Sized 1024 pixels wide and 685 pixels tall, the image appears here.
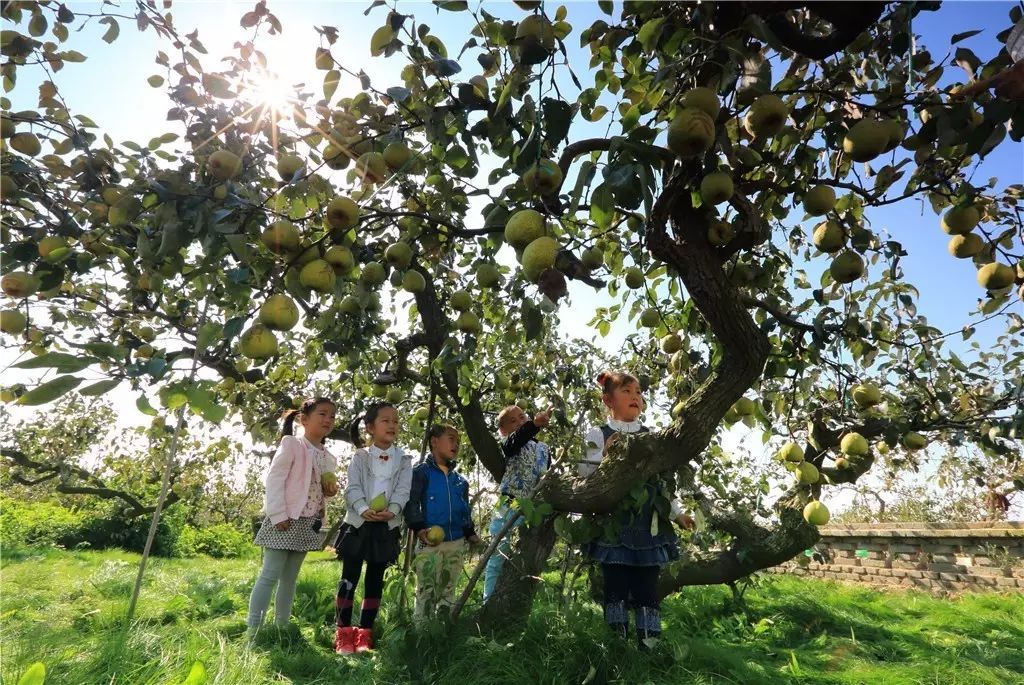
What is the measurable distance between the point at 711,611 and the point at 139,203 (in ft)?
15.0

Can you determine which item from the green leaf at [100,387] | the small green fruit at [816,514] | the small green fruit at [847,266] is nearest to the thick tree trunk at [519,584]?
the small green fruit at [816,514]

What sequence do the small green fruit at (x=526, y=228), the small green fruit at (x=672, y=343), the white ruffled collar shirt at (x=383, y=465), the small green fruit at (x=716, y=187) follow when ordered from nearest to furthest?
the small green fruit at (x=526, y=228), the small green fruit at (x=716, y=187), the small green fruit at (x=672, y=343), the white ruffled collar shirt at (x=383, y=465)

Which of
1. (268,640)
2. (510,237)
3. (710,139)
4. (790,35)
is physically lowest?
(268,640)

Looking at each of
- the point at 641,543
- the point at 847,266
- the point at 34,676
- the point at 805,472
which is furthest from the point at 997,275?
the point at 34,676

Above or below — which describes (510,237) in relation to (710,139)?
below

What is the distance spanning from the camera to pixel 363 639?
301 cm

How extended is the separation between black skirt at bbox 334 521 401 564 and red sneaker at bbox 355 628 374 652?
349 mm

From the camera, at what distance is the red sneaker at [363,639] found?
2.97m

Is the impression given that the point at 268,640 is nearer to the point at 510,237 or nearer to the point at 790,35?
the point at 510,237

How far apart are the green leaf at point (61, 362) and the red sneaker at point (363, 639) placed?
2516mm

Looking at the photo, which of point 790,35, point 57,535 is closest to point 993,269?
point 790,35

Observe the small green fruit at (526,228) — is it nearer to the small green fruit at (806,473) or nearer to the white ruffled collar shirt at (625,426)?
the white ruffled collar shirt at (625,426)

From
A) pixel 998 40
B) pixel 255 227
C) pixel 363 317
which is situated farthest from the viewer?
pixel 363 317

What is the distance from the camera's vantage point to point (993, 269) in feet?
7.16
